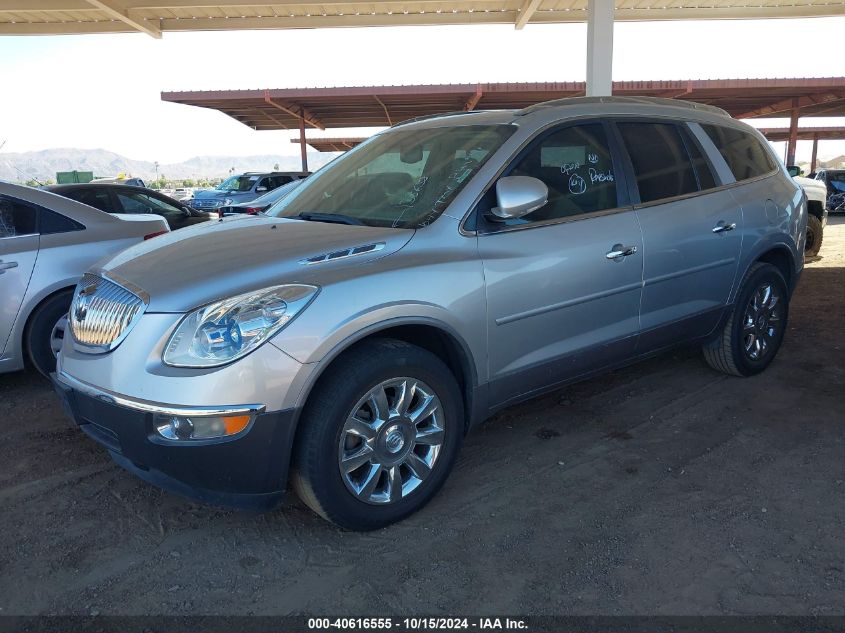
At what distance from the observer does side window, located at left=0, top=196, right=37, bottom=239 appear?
15.5 feet

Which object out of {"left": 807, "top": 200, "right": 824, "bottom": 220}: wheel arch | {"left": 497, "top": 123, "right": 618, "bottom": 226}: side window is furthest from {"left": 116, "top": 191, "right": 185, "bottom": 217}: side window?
{"left": 807, "top": 200, "right": 824, "bottom": 220}: wheel arch

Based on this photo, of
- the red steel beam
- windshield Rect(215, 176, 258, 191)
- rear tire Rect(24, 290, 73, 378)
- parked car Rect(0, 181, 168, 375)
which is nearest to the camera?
parked car Rect(0, 181, 168, 375)

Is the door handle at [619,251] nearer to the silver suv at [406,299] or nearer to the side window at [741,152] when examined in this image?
the silver suv at [406,299]

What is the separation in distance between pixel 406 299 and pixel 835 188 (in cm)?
2311

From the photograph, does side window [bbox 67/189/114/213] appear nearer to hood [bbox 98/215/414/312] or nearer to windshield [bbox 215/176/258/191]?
hood [bbox 98/215/414/312]

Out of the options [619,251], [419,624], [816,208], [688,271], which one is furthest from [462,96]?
[419,624]

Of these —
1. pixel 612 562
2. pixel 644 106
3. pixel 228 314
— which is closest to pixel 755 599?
pixel 612 562

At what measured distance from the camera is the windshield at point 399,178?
3203 millimetres

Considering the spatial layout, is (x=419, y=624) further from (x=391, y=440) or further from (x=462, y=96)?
(x=462, y=96)

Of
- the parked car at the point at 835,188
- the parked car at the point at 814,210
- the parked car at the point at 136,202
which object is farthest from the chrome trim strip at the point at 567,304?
the parked car at the point at 835,188

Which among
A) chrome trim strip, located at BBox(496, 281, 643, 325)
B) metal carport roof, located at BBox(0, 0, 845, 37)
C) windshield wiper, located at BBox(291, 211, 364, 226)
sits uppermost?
metal carport roof, located at BBox(0, 0, 845, 37)

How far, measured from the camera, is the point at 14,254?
463 cm

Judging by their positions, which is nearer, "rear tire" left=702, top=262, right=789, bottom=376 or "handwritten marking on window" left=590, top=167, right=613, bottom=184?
"handwritten marking on window" left=590, top=167, right=613, bottom=184

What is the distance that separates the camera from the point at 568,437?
3.79 m
